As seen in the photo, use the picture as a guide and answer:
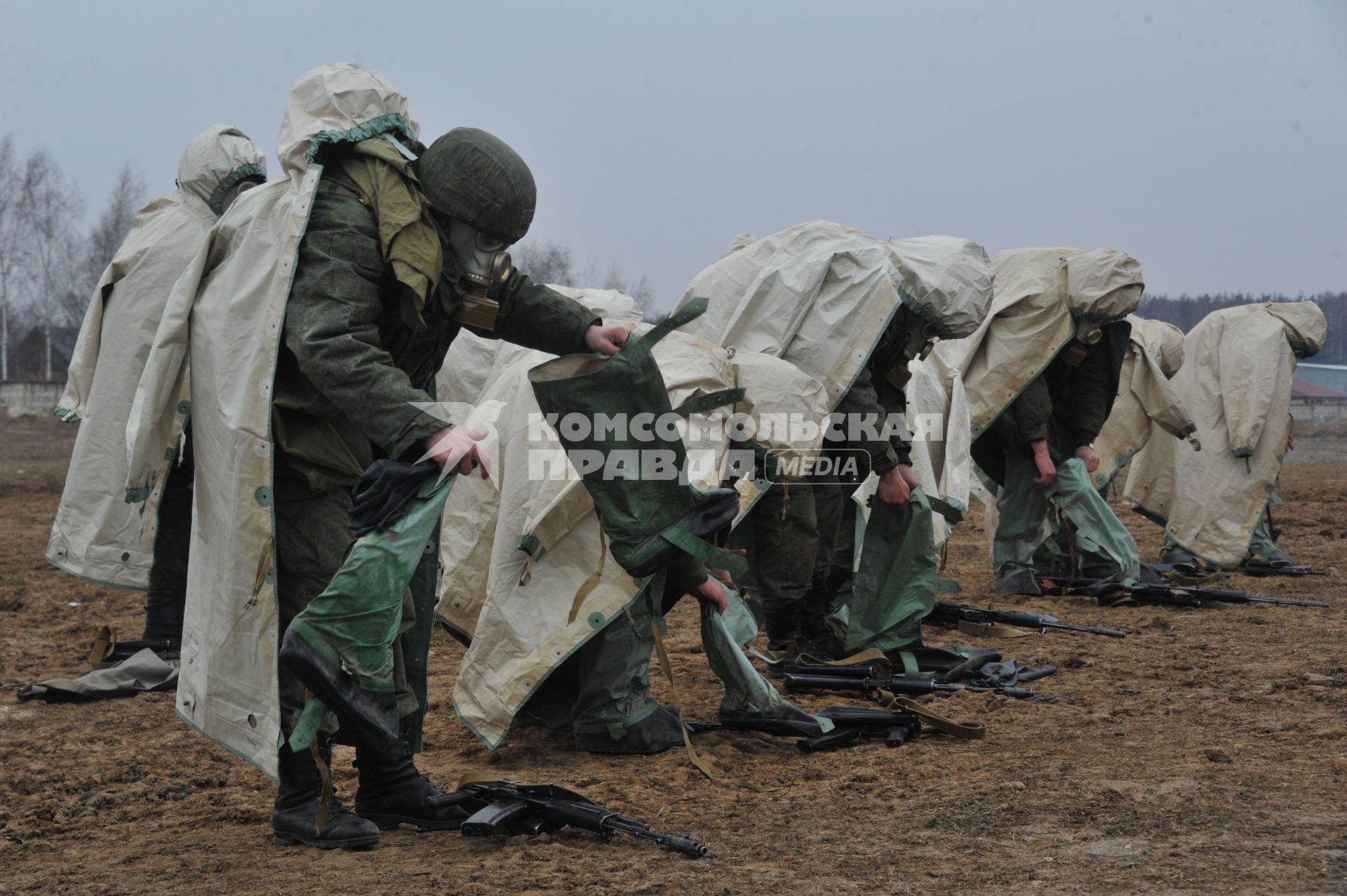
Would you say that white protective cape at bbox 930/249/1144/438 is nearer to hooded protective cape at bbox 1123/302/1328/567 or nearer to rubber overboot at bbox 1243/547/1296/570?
hooded protective cape at bbox 1123/302/1328/567

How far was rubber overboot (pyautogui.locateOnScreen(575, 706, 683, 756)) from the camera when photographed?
4391 mm

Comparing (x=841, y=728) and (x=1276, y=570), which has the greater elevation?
(x=841, y=728)

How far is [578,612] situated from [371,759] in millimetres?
908

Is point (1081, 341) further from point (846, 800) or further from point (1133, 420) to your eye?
point (846, 800)

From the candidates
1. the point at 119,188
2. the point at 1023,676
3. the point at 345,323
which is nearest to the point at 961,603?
the point at 1023,676

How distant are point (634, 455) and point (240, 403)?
1.05 meters

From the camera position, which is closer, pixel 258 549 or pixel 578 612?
pixel 258 549

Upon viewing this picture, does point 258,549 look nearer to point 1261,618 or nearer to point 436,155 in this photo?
point 436,155

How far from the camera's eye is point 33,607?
25.3 ft

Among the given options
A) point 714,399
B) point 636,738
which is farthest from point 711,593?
point 714,399

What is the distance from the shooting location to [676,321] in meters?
3.59

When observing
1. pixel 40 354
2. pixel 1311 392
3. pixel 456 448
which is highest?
pixel 456 448

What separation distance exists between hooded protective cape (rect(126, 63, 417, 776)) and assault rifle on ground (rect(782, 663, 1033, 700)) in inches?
105

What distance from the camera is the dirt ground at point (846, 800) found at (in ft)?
9.80
